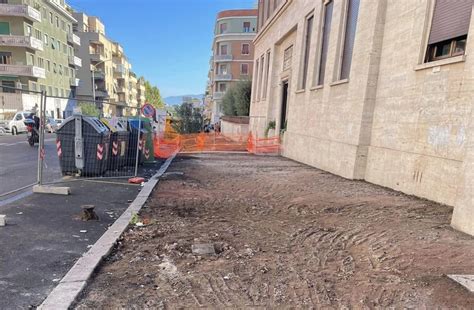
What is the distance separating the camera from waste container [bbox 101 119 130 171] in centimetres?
883

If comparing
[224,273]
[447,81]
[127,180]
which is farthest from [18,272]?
Answer: [447,81]

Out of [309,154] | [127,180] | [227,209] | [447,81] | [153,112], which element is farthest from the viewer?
[309,154]

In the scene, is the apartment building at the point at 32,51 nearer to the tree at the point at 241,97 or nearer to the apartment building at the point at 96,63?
the apartment building at the point at 96,63

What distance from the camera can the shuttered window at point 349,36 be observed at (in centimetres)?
1038

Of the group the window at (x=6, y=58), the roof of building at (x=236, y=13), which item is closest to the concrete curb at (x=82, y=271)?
the window at (x=6, y=58)

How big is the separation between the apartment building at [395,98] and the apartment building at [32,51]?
1101 inches

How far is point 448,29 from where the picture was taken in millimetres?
6629

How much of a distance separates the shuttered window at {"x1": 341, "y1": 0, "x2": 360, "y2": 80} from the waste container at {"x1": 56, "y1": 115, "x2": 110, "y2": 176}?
824cm

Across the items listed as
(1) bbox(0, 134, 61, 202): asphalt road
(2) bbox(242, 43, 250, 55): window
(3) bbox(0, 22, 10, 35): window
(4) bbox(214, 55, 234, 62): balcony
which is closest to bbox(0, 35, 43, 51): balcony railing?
(3) bbox(0, 22, 10, 35): window

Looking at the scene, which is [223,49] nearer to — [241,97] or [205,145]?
[241,97]

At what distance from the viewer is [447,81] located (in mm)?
6383

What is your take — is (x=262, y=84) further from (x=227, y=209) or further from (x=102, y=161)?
(x=227, y=209)

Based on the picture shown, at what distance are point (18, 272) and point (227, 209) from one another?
3454 millimetres

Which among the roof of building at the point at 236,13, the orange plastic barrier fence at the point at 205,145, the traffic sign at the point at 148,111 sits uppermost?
the roof of building at the point at 236,13
